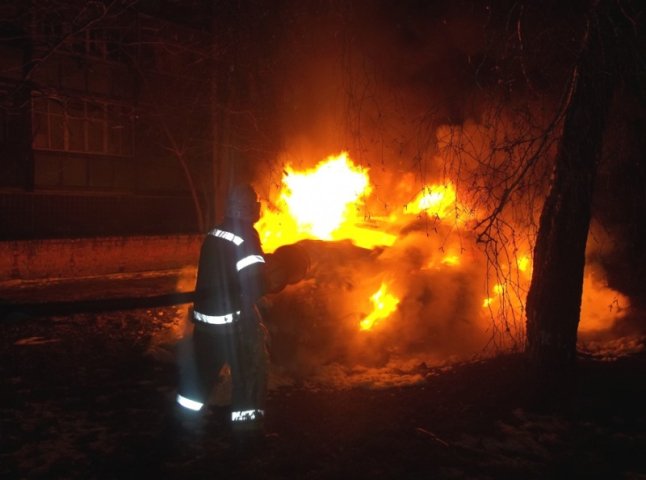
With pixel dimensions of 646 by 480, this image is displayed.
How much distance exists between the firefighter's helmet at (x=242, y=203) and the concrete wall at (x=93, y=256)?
8123 mm

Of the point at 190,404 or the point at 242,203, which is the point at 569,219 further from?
the point at 190,404

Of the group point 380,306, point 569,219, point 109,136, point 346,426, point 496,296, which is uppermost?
point 109,136

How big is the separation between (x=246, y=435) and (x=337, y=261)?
379 cm

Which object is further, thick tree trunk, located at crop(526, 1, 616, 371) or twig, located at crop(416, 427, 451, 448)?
thick tree trunk, located at crop(526, 1, 616, 371)

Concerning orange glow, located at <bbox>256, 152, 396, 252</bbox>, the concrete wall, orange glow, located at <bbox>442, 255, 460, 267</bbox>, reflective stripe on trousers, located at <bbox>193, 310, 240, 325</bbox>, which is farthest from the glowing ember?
the concrete wall

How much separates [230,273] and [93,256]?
8.59 meters

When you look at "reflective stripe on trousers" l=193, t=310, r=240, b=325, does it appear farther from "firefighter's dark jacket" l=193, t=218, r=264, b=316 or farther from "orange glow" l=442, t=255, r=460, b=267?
"orange glow" l=442, t=255, r=460, b=267

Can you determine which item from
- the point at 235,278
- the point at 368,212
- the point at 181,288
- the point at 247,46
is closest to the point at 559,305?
the point at 235,278

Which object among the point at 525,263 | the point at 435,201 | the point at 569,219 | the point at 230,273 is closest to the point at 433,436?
the point at 230,273

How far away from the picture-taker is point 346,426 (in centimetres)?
411

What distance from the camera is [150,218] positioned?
13.5 metres

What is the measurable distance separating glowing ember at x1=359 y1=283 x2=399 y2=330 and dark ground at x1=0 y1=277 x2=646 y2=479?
146cm

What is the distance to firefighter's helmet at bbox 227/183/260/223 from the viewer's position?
3.88 m

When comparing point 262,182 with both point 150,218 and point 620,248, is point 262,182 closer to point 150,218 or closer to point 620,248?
point 150,218
